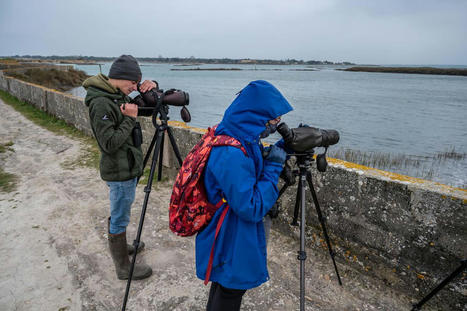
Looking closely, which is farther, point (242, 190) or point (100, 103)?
point (100, 103)

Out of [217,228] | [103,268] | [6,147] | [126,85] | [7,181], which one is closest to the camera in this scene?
[217,228]

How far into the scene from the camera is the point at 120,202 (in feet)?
7.86

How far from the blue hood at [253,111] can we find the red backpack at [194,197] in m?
0.07

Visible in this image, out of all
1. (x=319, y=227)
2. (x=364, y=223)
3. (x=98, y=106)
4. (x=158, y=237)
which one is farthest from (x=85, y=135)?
(x=364, y=223)

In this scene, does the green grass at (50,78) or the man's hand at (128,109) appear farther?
the green grass at (50,78)

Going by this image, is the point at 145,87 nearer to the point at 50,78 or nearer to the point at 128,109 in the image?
the point at 128,109

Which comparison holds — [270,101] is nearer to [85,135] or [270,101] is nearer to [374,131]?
[85,135]

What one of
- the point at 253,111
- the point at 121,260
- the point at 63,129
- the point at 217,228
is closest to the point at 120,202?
the point at 121,260

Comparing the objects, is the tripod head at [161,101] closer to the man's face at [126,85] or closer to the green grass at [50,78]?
the man's face at [126,85]

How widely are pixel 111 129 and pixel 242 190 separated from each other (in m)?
1.30

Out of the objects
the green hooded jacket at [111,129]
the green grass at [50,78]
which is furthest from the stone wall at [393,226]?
the green grass at [50,78]

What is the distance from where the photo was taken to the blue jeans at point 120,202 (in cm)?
237

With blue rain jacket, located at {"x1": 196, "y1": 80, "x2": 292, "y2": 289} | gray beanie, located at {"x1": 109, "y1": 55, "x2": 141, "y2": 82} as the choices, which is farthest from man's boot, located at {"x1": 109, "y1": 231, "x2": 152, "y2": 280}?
gray beanie, located at {"x1": 109, "y1": 55, "x2": 141, "y2": 82}

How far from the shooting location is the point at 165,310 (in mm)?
2203
